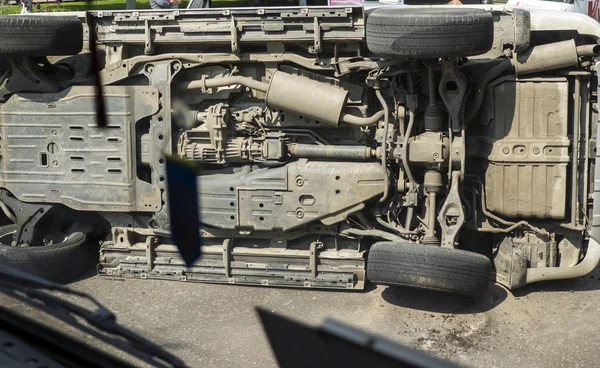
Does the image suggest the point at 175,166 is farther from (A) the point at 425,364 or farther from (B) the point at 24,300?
(A) the point at 425,364

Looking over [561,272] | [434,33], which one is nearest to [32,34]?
[434,33]

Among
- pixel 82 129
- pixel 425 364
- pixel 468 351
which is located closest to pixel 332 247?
pixel 468 351

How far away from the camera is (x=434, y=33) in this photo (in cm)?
566

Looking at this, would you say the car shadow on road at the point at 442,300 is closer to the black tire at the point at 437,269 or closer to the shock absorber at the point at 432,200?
the black tire at the point at 437,269

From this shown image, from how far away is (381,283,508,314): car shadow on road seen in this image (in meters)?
6.16

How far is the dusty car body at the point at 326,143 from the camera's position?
19.8 feet

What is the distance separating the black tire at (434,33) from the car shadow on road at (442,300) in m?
1.74

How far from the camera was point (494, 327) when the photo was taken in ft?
19.1

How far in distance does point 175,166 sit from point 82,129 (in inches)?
30.2

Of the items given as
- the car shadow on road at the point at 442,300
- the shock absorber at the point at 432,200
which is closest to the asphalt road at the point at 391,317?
the car shadow on road at the point at 442,300

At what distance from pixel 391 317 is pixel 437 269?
50 centimetres

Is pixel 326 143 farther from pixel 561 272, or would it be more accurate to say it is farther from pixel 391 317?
pixel 561 272

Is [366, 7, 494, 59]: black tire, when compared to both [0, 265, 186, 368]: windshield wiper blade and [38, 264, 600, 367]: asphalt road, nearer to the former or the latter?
[38, 264, 600, 367]: asphalt road

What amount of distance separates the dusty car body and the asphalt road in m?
0.18
